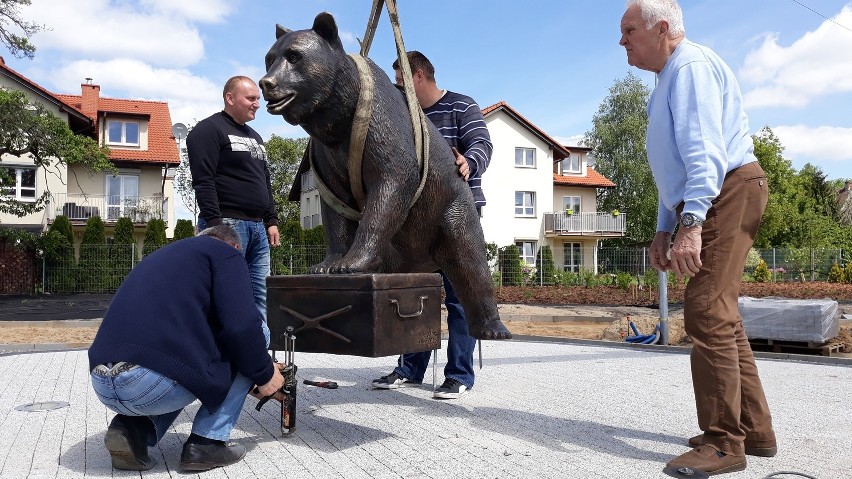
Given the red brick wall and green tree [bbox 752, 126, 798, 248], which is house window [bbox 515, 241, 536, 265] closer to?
green tree [bbox 752, 126, 798, 248]

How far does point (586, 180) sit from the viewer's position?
3681 centimetres

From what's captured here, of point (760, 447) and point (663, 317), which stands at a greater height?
point (663, 317)

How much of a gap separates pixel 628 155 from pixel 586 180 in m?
4.61

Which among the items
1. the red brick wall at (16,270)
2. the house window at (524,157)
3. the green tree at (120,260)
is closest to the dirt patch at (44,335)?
the green tree at (120,260)

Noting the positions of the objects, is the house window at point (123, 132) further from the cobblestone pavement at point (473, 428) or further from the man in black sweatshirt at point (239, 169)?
the man in black sweatshirt at point (239, 169)

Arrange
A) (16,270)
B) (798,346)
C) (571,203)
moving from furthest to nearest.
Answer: (571,203), (16,270), (798,346)

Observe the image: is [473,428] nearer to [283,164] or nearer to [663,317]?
[663,317]

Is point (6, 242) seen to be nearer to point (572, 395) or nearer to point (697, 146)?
point (572, 395)

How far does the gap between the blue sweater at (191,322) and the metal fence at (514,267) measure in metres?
18.5

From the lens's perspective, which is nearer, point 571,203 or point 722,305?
point 722,305

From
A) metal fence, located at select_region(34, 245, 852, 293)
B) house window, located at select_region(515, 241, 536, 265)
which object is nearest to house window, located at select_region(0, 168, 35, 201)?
metal fence, located at select_region(34, 245, 852, 293)

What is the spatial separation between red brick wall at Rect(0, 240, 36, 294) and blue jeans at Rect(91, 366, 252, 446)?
69.5 ft

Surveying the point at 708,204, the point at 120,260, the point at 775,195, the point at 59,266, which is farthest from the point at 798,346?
the point at 775,195

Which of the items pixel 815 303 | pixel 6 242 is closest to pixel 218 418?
pixel 815 303
